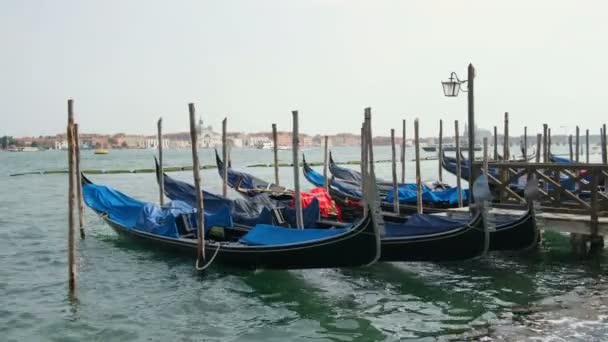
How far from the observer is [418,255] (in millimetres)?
7055

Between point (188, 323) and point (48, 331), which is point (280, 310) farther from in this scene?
point (48, 331)

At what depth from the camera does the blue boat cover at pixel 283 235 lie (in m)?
6.49

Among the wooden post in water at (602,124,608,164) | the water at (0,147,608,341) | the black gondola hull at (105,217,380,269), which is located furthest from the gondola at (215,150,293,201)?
the wooden post in water at (602,124,608,164)

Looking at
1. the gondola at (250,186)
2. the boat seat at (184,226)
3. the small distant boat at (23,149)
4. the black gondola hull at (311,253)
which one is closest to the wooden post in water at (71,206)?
the black gondola hull at (311,253)

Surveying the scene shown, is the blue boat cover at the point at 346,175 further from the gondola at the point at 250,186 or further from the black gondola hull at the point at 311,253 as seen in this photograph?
the black gondola hull at the point at 311,253

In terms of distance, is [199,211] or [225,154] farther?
[225,154]

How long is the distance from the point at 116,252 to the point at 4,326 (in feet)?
11.3

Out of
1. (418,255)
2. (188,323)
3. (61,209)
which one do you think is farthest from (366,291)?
(61,209)

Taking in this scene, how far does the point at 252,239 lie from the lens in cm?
716

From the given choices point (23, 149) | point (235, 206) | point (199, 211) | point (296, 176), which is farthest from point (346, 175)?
point (23, 149)

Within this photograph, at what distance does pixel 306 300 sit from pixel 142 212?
3727 mm

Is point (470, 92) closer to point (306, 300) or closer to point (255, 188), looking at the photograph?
point (306, 300)

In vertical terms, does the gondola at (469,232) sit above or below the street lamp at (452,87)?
below

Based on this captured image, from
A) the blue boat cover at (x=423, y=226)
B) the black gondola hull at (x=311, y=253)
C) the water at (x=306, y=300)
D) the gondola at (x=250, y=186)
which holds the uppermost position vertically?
the gondola at (x=250, y=186)
